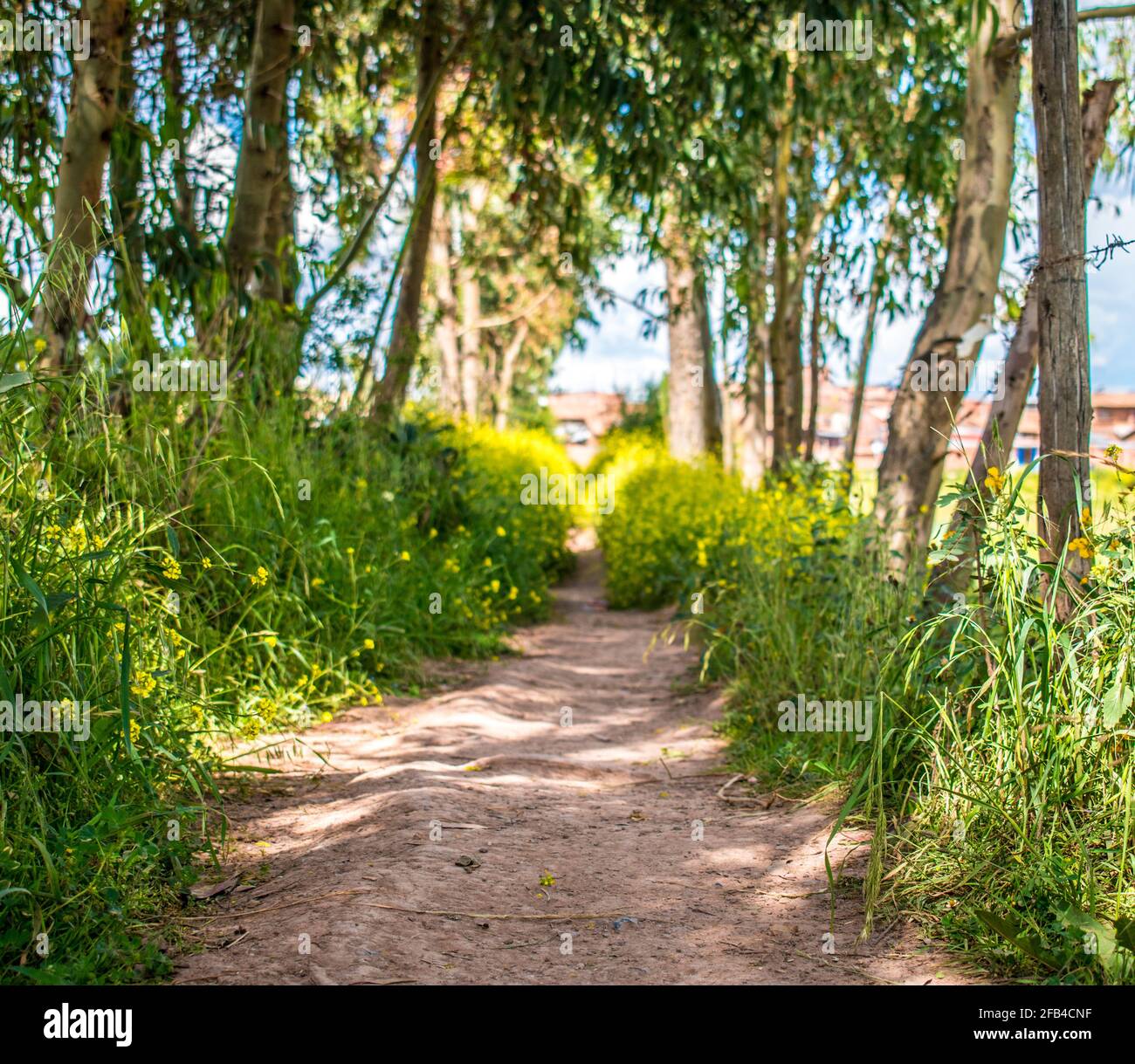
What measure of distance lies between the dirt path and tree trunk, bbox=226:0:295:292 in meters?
3.29

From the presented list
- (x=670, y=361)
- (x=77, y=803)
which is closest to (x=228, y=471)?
(x=77, y=803)

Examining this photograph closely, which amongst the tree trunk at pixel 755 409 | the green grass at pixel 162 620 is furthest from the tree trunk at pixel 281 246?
the tree trunk at pixel 755 409

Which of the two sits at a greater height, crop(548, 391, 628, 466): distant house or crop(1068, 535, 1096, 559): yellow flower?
crop(548, 391, 628, 466): distant house

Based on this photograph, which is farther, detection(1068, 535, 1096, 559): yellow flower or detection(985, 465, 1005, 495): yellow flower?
detection(985, 465, 1005, 495): yellow flower

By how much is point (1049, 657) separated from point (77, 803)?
9.00ft

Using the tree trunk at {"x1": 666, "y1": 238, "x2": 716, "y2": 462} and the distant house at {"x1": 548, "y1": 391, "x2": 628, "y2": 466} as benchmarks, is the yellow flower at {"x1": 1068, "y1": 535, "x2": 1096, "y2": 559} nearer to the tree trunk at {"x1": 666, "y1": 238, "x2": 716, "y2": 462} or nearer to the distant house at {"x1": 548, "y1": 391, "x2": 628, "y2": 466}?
the tree trunk at {"x1": 666, "y1": 238, "x2": 716, "y2": 462}

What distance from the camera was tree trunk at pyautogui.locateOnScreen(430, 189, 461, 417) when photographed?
19042 mm

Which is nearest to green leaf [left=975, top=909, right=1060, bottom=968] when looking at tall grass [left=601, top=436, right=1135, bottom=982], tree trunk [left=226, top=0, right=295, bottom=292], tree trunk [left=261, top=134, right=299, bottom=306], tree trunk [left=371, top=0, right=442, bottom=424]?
tall grass [left=601, top=436, right=1135, bottom=982]

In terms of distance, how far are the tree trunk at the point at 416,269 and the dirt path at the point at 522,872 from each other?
4240 mm

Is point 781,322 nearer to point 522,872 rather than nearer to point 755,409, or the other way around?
point 755,409

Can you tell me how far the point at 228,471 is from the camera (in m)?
5.77

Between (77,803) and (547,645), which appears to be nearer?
(77,803)
